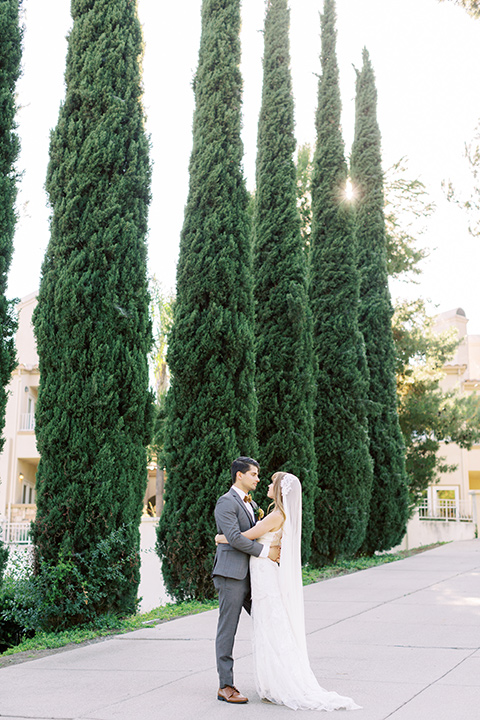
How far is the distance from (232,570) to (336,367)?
957 cm

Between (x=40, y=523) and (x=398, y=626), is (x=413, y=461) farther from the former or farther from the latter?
(x=40, y=523)

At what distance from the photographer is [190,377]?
10211 mm

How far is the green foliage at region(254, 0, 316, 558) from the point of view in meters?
12.2

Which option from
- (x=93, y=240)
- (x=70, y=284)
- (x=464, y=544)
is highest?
(x=93, y=240)

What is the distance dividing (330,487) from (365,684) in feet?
28.2

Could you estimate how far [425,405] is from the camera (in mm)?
17547

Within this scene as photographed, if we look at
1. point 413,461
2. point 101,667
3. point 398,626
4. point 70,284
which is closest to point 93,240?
point 70,284

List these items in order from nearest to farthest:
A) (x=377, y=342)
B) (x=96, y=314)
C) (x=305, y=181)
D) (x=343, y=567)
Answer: (x=96, y=314), (x=343, y=567), (x=377, y=342), (x=305, y=181)

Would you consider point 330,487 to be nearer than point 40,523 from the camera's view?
No

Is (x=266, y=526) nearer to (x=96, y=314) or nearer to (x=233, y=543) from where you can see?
(x=233, y=543)

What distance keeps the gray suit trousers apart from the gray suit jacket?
7 cm

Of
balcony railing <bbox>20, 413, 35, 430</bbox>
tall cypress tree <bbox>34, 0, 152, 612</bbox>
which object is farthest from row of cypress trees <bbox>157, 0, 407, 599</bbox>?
balcony railing <bbox>20, 413, 35, 430</bbox>

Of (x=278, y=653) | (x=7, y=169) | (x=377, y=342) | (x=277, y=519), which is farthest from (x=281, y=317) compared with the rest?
(x=278, y=653)

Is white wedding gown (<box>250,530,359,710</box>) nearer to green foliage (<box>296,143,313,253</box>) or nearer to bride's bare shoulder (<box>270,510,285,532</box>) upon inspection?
bride's bare shoulder (<box>270,510,285,532</box>)
